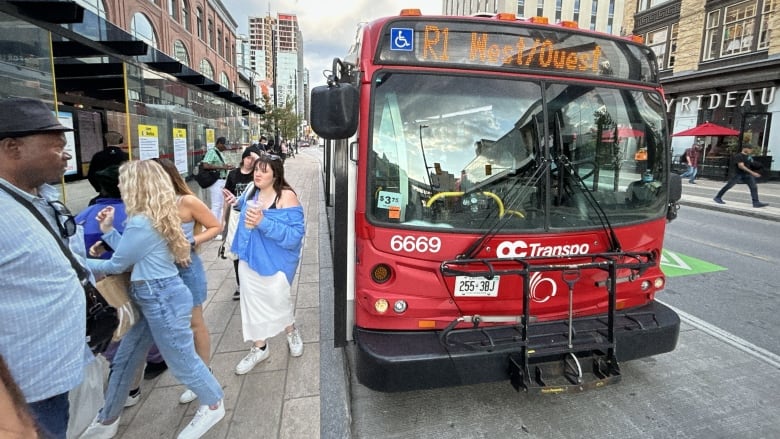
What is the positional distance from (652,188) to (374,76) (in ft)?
8.05

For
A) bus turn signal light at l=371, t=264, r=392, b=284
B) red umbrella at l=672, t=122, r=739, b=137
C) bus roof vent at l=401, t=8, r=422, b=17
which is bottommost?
bus turn signal light at l=371, t=264, r=392, b=284

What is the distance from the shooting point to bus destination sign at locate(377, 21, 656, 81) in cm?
273

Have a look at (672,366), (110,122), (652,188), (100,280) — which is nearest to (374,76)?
(100,280)

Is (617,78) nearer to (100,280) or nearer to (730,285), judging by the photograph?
(100,280)

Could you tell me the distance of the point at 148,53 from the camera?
7.28 m

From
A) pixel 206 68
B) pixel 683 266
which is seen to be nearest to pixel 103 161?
pixel 683 266

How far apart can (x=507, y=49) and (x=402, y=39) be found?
Result: 2.44 feet

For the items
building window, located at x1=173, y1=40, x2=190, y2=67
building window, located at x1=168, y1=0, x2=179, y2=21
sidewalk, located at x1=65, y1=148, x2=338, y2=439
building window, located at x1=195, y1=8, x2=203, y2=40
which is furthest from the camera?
building window, located at x1=195, y1=8, x2=203, y2=40

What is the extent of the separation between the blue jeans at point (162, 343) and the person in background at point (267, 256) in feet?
2.51

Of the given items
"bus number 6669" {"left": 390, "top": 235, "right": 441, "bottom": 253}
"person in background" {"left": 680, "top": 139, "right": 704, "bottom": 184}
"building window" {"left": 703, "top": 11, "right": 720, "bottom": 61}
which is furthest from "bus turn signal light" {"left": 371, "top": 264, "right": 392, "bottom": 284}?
"building window" {"left": 703, "top": 11, "right": 720, "bottom": 61}

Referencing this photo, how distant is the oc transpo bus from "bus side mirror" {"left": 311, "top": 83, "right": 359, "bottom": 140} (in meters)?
0.02

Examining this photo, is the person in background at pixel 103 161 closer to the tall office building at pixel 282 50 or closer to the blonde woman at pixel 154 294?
the blonde woman at pixel 154 294

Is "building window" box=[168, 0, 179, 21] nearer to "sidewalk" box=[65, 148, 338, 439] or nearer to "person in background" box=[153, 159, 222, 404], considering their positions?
"sidewalk" box=[65, 148, 338, 439]

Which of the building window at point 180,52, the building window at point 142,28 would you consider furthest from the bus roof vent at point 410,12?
the building window at point 180,52
